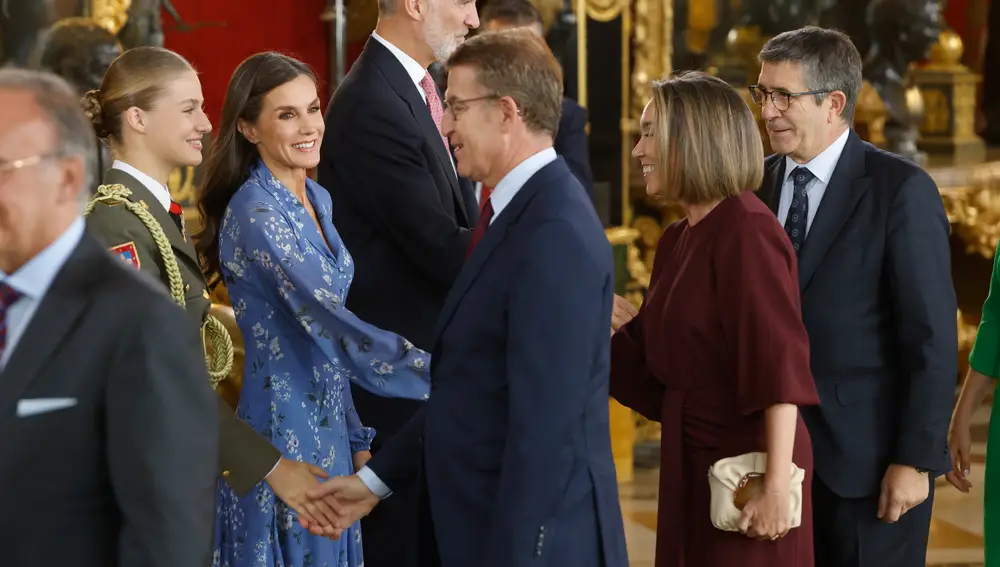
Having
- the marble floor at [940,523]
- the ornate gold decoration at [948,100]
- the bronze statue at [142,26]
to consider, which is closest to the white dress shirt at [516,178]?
the marble floor at [940,523]

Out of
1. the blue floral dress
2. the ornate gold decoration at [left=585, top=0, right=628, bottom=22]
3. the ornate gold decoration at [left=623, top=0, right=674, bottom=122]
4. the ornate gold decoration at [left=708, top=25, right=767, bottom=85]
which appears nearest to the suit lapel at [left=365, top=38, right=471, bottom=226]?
the blue floral dress

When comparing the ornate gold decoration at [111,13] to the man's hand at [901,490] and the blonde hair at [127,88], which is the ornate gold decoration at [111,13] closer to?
the blonde hair at [127,88]

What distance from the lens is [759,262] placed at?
2.62 meters

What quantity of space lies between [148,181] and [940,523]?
Result: 146 inches

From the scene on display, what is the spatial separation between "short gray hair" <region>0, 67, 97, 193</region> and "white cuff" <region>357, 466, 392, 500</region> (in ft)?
3.53

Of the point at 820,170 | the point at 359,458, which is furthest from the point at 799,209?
the point at 359,458

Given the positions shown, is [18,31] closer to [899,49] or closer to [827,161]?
[827,161]

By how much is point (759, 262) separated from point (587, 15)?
419cm

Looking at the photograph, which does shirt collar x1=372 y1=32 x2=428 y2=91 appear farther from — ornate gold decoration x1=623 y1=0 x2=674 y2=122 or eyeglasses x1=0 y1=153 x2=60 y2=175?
ornate gold decoration x1=623 y1=0 x2=674 y2=122

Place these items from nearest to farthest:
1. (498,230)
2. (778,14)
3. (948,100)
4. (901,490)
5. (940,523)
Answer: (498,230) < (901,490) < (940,523) < (778,14) < (948,100)

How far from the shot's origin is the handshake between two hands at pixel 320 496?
281 centimetres

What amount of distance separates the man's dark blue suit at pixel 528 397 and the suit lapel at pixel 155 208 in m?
0.74

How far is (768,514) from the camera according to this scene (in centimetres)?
261

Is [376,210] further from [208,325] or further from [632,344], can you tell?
[632,344]
